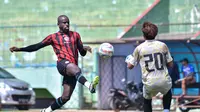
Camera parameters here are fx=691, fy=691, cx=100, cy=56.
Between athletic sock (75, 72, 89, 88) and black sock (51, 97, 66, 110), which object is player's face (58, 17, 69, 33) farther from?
black sock (51, 97, 66, 110)

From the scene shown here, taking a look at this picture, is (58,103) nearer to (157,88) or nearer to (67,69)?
(67,69)

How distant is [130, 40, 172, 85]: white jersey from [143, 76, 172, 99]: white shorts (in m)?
0.03

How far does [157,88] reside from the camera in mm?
10969

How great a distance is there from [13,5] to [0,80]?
7593 mm

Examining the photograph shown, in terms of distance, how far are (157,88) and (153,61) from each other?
439mm

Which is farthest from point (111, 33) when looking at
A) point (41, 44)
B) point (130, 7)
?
point (41, 44)

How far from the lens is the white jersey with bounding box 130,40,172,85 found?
10.9 metres

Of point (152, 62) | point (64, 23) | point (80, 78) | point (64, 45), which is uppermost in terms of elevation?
point (64, 23)

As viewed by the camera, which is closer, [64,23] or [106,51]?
[64,23]

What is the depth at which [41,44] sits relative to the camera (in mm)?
12469

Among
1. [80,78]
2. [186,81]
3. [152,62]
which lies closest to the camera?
[152,62]

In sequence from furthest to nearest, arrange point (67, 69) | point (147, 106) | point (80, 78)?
point (67, 69), point (80, 78), point (147, 106)

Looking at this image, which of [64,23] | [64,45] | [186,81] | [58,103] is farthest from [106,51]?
[186,81]

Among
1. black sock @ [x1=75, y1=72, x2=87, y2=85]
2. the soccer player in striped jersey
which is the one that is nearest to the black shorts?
the soccer player in striped jersey
